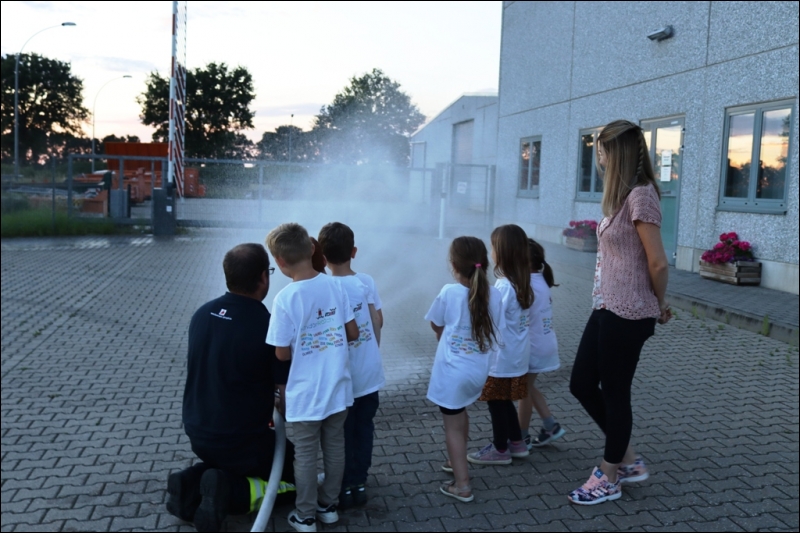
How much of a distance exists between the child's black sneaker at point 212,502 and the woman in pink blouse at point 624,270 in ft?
6.27

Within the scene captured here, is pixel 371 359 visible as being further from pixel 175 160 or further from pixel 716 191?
pixel 175 160

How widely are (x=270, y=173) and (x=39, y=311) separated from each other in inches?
369

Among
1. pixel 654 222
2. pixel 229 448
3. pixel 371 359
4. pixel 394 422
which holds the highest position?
pixel 654 222

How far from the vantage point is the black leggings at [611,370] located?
352 cm

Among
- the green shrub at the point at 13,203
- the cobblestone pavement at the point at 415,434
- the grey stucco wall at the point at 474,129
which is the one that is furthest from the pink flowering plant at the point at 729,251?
the green shrub at the point at 13,203

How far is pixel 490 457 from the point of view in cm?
431

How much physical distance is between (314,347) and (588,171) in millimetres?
14173

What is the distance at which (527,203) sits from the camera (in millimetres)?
19750

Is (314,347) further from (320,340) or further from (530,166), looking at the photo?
(530,166)

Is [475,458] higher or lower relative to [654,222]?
lower

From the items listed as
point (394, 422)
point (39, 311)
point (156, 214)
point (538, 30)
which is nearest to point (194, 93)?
point (156, 214)

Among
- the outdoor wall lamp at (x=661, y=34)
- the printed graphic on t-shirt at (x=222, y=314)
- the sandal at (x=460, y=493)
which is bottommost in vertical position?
the sandal at (x=460, y=493)

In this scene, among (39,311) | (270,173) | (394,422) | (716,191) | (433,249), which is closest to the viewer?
(394,422)

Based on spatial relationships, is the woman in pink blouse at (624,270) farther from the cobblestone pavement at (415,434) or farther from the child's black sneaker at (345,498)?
the child's black sneaker at (345,498)
